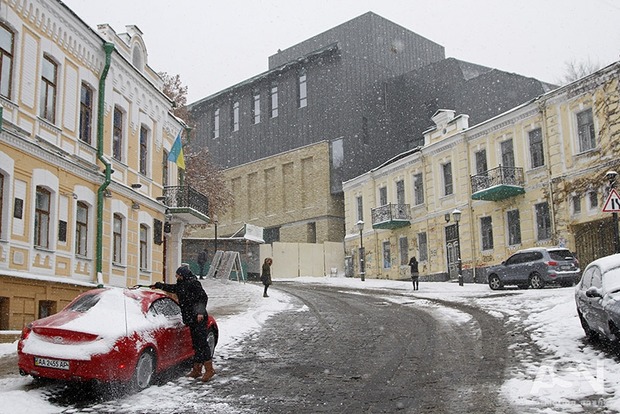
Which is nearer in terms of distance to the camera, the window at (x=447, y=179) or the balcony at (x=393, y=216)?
the window at (x=447, y=179)

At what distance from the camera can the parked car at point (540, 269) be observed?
76.9 ft

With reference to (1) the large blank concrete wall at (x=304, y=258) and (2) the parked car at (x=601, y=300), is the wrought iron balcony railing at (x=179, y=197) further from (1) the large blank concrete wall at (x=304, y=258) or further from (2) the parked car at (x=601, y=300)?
(1) the large blank concrete wall at (x=304, y=258)

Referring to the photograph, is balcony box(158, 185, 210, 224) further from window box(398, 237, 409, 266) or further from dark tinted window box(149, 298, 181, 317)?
window box(398, 237, 409, 266)

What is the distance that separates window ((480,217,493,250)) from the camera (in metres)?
33.4

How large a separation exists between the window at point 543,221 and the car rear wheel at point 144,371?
2404 centimetres

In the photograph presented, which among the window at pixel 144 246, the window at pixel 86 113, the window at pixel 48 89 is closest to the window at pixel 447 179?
the window at pixel 144 246

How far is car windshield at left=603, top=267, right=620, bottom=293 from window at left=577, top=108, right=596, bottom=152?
1848cm

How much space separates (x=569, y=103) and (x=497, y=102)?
15.3 metres

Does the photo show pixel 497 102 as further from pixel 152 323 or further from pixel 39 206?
pixel 152 323

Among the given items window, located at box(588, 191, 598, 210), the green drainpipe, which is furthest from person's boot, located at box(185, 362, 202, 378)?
window, located at box(588, 191, 598, 210)

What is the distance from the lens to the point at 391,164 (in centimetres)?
4175

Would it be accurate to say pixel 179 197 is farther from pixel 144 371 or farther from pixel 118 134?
pixel 144 371

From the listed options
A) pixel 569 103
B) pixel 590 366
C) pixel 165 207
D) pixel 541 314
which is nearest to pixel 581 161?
pixel 569 103

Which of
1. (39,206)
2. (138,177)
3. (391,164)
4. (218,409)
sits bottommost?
(218,409)
